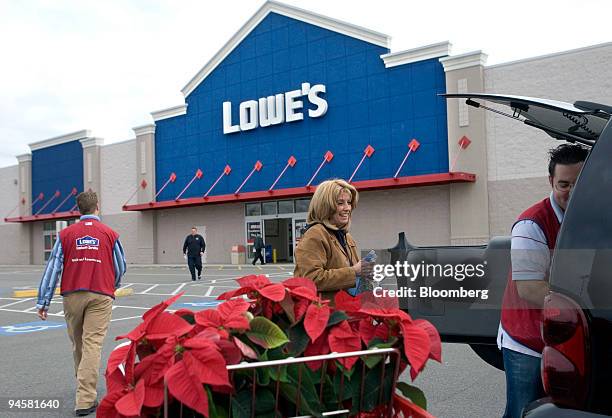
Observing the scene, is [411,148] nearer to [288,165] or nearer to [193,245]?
[288,165]

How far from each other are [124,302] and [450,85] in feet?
50.8

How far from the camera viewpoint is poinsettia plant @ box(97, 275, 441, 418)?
1.71 m

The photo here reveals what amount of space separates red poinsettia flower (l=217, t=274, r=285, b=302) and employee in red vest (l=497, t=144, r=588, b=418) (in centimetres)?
114

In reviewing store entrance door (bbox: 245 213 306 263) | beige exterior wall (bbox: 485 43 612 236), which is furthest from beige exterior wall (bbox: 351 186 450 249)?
A: store entrance door (bbox: 245 213 306 263)

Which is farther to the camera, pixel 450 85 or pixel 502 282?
pixel 450 85

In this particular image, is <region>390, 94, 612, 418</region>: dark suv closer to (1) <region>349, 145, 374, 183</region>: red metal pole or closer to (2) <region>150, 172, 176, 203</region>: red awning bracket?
(1) <region>349, 145, 374, 183</region>: red metal pole

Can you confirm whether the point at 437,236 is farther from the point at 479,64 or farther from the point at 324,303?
the point at 324,303

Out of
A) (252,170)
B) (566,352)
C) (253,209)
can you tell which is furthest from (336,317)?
(253,209)

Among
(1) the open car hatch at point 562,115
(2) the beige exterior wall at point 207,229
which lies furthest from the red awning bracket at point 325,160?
(1) the open car hatch at point 562,115

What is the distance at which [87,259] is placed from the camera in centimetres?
533

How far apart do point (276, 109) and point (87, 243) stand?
2460 centimetres

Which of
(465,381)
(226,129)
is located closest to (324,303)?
(465,381)

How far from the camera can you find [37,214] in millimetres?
42500

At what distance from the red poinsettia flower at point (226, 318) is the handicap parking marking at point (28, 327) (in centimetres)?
910
